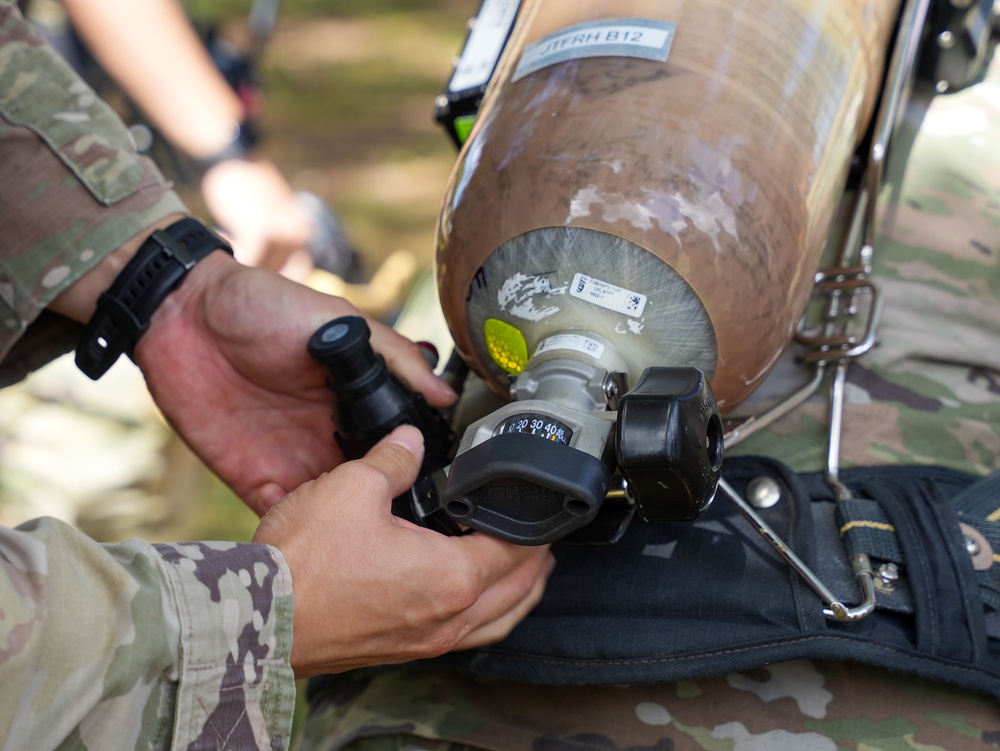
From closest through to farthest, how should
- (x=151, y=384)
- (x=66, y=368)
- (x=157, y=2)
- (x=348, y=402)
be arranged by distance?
1. (x=348, y=402)
2. (x=151, y=384)
3. (x=66, y=368)
4. (x=157, y=2)

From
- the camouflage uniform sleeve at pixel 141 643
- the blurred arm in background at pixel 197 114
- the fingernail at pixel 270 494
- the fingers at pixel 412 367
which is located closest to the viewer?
the camouflage uniform sleeve at pixel 141 643

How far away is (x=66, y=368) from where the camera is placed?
2.08 metres

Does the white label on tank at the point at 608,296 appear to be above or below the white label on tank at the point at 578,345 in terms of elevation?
above

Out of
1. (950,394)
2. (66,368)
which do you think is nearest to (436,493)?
(950,394)

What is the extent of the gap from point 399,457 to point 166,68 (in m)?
1.86

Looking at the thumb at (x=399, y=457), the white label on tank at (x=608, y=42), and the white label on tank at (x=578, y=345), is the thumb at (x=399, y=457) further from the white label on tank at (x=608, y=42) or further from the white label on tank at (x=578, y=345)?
the white label on tank at (x=608, y=42)

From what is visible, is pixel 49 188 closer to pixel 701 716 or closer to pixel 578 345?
pixel 578 345

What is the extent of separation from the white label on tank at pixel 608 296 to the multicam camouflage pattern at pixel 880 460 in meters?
0.30

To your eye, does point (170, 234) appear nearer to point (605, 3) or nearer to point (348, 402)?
point (348, 402)

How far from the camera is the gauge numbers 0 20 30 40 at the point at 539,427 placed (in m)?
0.69

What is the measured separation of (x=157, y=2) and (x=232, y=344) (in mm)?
1599

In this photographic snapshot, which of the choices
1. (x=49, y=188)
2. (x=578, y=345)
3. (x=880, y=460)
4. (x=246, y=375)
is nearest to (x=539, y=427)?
(x=578, y=345)

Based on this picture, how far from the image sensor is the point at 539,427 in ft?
2.27

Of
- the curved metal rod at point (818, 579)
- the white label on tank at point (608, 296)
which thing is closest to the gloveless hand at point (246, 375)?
the white label on tank at point (608, 296)
